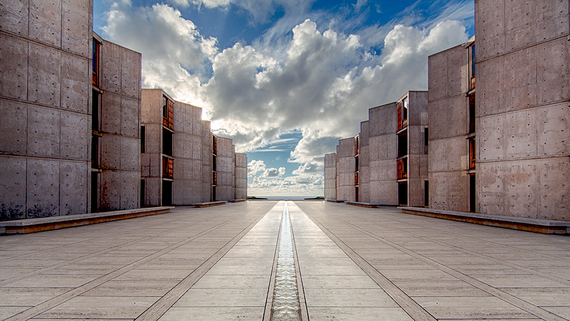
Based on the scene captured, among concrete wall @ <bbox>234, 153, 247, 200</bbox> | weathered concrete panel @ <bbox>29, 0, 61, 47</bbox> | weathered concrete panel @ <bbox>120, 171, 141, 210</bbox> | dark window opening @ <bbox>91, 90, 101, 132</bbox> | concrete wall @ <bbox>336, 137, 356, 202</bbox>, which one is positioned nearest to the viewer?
weathered concrete panel @ <bbox>29, 0, 61, 47</bbox>

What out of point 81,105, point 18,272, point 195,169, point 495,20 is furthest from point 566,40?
point 195,169

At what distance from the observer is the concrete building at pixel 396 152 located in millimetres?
25906

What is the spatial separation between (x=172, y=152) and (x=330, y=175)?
108ft

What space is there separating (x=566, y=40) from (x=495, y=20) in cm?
338

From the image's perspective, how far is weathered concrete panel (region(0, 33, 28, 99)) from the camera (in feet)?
39.3

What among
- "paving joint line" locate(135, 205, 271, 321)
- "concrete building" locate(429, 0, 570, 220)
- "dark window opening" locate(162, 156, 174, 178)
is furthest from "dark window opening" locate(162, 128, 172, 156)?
"concrete building" locate(429, 0, 570, 220)

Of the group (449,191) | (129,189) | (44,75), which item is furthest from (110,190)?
(449,191)

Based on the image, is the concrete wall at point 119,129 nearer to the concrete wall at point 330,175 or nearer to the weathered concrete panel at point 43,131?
the weathered concrete panel at point 43,131

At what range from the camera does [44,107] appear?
42.6 feet

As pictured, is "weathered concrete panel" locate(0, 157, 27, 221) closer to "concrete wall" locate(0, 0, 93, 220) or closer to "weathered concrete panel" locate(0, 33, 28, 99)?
"concrete wall" locate(0, 0, 93, 220)

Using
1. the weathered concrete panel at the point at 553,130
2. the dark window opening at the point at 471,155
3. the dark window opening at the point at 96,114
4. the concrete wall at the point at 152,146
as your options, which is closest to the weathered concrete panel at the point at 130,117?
the dark window opening at the point at 96,114

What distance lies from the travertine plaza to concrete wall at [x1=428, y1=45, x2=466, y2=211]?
0.09m

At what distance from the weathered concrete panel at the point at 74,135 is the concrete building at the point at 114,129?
3.21 metres

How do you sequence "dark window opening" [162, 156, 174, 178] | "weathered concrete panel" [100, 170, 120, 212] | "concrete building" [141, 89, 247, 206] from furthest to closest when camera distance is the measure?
"dark window opening" [162, 156, 174, 178], "concrete building" [141, 89, 247, 206], "weathered concrete panel" [100, 170, 120, 212]
